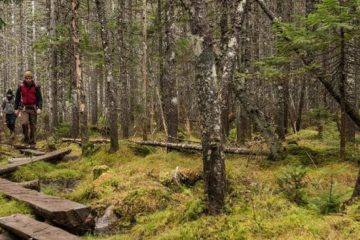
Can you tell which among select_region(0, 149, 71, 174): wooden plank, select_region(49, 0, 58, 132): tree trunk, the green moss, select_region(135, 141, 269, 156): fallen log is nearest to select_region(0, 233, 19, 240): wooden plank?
the green moss

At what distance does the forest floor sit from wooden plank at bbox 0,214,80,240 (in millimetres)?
663

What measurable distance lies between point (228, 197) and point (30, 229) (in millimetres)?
2906

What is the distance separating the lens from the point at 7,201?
810cm

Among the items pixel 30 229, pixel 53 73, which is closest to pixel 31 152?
pixel 30 229

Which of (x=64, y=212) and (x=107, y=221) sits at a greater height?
(x=64, y=212)

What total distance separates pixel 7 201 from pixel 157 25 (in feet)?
44.5

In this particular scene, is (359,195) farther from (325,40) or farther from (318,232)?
(325,40)

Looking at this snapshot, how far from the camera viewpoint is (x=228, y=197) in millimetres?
6355

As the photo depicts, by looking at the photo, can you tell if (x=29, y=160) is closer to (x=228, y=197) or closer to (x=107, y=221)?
(x=107, y=221)

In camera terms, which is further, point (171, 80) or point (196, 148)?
point (171, 80)

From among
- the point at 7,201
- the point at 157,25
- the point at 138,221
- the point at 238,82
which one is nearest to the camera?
the point at 138,221

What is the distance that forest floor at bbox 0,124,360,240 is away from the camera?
220 inches

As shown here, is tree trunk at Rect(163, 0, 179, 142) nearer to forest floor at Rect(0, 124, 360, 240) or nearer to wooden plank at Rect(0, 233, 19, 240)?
forest floor at Rect(0, 124, 360, 240)

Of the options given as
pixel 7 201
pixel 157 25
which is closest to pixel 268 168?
pixel 7 201
